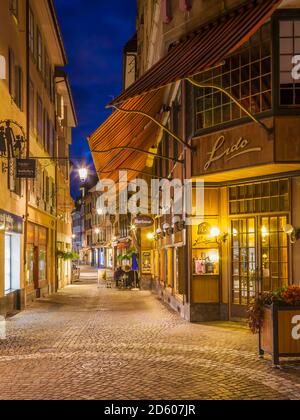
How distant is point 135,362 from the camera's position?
35.1 ft

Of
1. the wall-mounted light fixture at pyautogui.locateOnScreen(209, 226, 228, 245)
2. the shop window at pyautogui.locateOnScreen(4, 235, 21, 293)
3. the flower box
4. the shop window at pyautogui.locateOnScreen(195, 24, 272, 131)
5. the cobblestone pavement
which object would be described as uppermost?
the shop window at pyautogui.locateOnScreen(195, 24, 272, 131)

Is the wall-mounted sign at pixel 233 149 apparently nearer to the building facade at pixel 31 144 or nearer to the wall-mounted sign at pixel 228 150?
the wall-mounted sign at pixel 228 150

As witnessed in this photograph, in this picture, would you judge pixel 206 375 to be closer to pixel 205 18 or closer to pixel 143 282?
pixel 205 18

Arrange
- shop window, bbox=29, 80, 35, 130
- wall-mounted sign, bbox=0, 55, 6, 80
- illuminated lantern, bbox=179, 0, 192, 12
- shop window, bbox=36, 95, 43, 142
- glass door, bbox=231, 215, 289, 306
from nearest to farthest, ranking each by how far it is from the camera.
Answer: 1. glass door, bbox=231, 215, 289, 306
2. illuminated lantern, bbox=179, 0, 192, 12
3. wall-mounted sign, bbox=0, 55, 6, 80
4. shop window, bbox=29, 80, 35, 130
5. shop window, bbox=36, 95, 43, 142

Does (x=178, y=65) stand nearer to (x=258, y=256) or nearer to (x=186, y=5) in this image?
(x=186, y=5)

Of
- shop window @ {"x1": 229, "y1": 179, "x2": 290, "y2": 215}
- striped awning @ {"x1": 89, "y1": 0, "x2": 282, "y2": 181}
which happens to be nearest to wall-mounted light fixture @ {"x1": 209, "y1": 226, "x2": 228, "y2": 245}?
shop window @ {"x1": 229, "y1": 179, "x2": 290, "y2": 215}

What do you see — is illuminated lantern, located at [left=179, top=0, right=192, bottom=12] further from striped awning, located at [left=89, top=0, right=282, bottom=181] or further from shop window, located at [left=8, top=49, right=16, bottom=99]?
shop window, located at [left=8, top=49, right=16, bottom=99]

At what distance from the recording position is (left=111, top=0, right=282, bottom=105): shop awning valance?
1221 cm

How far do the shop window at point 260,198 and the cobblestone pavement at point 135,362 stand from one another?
316 cm

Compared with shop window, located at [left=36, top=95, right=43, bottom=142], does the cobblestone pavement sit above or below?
below

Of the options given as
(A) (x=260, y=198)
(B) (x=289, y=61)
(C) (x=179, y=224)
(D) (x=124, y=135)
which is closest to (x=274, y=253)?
(A) (x=260, y=198)

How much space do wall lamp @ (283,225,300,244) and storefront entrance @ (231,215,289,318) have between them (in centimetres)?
43

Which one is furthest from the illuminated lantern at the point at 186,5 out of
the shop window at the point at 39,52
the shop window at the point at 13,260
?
the shop window at the point at 39,52

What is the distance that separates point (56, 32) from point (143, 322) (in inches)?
695
